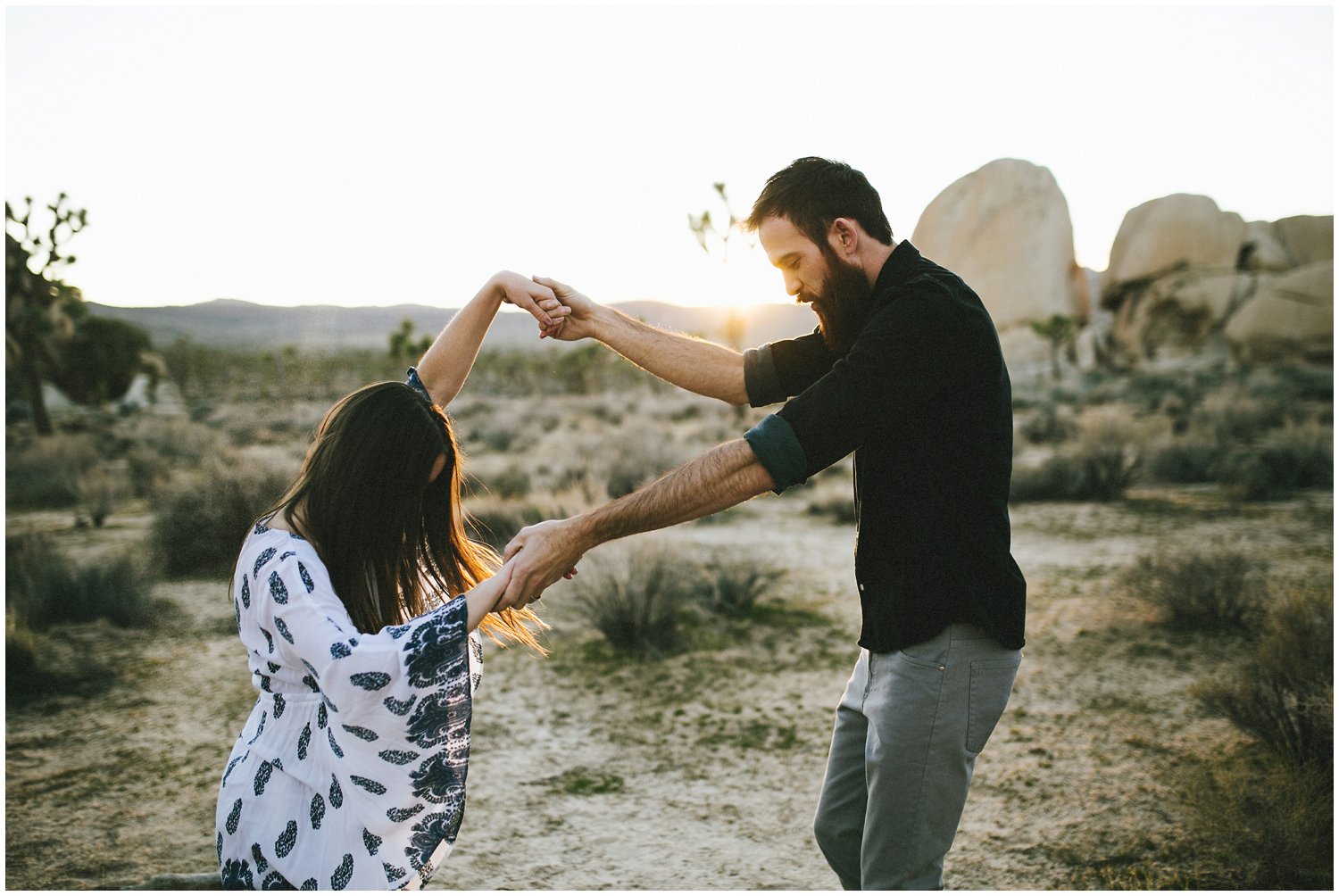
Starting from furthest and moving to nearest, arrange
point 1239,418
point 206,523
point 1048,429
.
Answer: point 1048,429, point 1239,418, point 206,523

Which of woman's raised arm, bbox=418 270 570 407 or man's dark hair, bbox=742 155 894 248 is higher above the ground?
man's dark hair, bbox=742 155 894 248

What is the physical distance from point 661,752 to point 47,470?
41.2 ft

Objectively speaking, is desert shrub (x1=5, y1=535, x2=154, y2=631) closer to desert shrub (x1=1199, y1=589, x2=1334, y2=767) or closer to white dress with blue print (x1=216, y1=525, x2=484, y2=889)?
white dress with blue print (x1=216, y1=525, x2=484, y2=889)

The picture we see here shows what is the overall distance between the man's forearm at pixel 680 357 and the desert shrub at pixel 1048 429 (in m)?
15.6

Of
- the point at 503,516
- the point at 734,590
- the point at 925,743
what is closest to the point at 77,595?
the point at 503,516

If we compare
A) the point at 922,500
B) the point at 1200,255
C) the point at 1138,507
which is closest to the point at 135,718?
the point at 922,500

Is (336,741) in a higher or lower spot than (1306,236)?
lower

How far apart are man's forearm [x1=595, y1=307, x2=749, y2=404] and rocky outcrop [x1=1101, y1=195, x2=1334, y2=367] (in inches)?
1347

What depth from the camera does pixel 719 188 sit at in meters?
27.9

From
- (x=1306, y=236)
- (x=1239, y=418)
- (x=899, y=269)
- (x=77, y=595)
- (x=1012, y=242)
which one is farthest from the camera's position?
(x=1012, y=242)

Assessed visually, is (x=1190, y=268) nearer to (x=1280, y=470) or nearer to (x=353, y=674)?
(x=1280, y=470)

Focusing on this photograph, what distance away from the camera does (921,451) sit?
6.93ft

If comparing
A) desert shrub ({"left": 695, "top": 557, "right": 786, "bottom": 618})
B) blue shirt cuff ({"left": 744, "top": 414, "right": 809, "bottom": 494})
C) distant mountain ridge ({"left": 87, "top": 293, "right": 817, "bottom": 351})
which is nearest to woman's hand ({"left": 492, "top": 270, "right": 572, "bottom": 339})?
blue shirt cuff ({"left": 744, "top": 414, "right": 809, "bottom": 494})

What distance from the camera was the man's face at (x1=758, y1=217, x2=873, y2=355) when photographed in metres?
2.34
